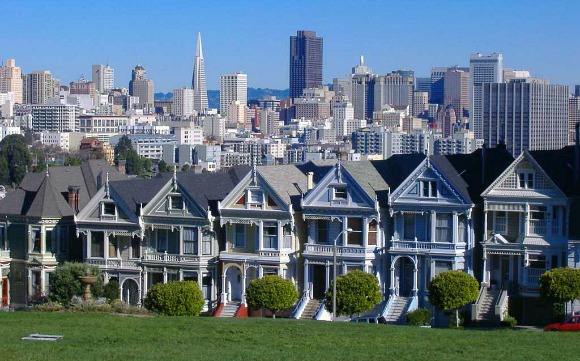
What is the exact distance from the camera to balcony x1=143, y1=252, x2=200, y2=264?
142 ft

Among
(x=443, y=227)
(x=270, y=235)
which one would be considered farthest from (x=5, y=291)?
(x=443, y=227)

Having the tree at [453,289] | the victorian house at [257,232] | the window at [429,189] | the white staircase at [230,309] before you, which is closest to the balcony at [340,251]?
the victorian house at [257,232]

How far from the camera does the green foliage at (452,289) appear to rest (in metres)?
38.7

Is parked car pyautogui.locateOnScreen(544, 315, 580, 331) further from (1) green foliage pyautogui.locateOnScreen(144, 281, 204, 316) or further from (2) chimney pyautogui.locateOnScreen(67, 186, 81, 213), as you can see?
(2) chimney pyautogui.locateOnScreen(67, 186, 81, 213)

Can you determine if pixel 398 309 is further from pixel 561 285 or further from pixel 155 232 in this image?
pixel 155 232

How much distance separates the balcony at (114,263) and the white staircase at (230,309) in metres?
3.26

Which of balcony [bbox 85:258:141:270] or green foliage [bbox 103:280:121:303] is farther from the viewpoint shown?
balcony [bbox 85:258:141:270]

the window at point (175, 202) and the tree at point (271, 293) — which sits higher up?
the window at point (175, 202)

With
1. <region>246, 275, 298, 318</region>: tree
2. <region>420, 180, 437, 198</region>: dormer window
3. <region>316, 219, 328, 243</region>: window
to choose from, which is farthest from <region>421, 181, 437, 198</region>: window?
<region>246, 275, 298, 318</region>: tree

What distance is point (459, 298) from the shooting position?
38.7 meters

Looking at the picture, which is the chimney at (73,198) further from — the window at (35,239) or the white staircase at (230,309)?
the white staircase at (230,309)

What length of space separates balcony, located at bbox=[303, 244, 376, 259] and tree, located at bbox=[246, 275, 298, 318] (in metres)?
1.37

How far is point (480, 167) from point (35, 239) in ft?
45.0

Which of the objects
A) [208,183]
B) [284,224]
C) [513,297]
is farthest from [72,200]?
[513,297]
